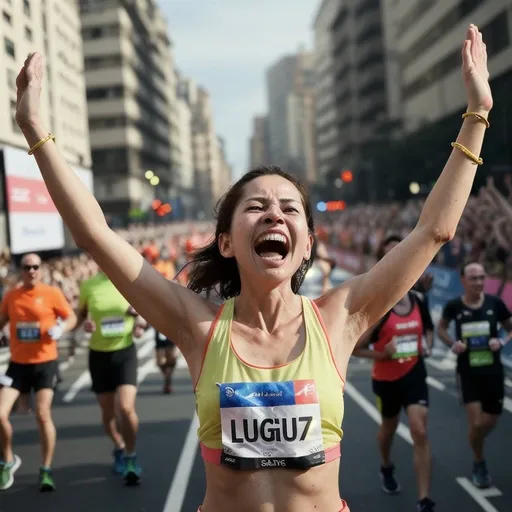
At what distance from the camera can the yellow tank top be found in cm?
270

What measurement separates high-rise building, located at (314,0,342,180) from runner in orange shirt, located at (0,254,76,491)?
11628 cm

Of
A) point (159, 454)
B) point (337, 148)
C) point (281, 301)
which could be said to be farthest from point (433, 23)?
point (337, 148)

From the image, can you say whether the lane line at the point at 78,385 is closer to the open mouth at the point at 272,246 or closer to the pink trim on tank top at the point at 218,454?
the pink trim on tank top at the point at 218,454

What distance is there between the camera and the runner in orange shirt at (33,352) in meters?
7.94

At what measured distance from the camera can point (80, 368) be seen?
1548cm

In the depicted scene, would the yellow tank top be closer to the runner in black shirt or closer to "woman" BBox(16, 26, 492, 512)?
"woman" BBox(16, 26, 492, 512)

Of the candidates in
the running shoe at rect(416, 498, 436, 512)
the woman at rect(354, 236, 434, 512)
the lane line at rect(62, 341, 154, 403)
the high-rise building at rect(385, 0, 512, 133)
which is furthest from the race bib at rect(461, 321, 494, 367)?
the high-rise building at rect(385, 0, 512, 133)

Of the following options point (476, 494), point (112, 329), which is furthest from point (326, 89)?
point (476, 494)

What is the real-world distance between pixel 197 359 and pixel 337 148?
12211cm

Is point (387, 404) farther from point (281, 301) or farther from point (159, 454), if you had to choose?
point (281, 301)

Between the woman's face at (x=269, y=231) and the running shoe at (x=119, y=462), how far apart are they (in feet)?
19.1

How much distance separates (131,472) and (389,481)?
2180 millimetres

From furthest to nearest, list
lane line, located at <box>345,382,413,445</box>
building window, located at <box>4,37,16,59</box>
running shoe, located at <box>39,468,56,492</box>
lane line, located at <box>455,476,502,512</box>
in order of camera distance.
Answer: lane line, located at <box>345,382,413,445</box> → building window, located at <box>4,37,16,59</box> → running shoe, located at <box>39,468,56,492</box> → lane line, located at <box>455,476,502,512</box>

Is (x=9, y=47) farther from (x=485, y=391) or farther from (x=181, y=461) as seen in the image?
(x=485, y=391)
